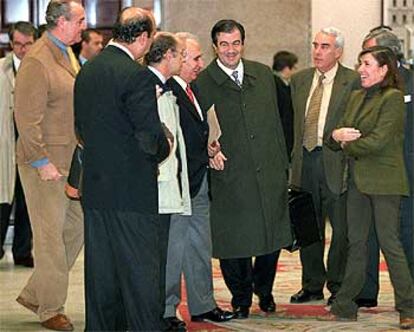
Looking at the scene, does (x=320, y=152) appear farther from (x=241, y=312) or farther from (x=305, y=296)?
(x=241, y=312)

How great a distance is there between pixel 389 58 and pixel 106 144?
205cm

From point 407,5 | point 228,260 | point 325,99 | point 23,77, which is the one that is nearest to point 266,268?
point 228,260

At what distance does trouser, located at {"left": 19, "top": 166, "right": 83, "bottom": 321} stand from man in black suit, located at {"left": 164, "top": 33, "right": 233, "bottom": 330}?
1.95ft

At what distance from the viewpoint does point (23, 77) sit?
261 inches

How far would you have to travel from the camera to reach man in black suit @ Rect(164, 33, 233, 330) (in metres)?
6.72

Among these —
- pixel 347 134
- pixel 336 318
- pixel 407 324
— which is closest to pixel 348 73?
pixel 347 134

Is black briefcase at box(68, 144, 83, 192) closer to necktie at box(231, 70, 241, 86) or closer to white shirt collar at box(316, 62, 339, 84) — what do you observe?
necktie at box(231, 70, 241, 86)

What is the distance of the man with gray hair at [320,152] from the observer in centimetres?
754

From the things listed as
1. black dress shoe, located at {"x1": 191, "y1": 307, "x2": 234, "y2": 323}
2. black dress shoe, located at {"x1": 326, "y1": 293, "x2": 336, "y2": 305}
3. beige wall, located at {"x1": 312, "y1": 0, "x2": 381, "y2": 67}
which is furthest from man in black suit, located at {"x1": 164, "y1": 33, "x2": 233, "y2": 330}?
beige wall, located at {"x1": 312, "y1": 0, "x2": 381, "y2": 67}

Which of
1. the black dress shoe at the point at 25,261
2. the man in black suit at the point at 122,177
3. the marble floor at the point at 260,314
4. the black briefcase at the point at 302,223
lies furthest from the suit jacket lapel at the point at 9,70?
the man in black suit at the point at 122,177

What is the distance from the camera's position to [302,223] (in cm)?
737

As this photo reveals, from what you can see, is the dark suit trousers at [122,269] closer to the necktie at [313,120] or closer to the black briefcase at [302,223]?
the black briefcase at [302,223]

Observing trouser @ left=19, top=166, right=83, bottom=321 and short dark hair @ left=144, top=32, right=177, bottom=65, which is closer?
short dark hair @ left=144, top=32, right=177, bottom=65

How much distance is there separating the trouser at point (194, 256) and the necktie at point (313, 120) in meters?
0.94
